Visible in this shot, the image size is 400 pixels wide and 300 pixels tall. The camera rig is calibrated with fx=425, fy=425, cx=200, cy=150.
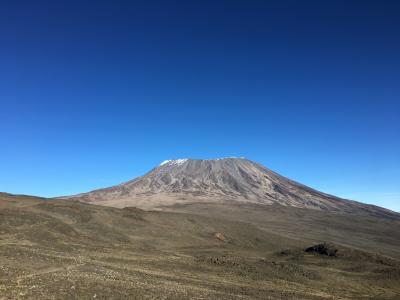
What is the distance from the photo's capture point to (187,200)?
17825 cm

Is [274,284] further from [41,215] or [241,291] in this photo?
[41,215]

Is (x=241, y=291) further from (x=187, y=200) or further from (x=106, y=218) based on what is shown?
(x=187, y=200)

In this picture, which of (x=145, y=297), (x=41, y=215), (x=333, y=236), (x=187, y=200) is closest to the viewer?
(x=145, y=297)

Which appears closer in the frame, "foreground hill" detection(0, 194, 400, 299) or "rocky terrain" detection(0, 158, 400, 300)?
"foreground hill" detection(0, 194, 400, 299)

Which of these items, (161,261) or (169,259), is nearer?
(161,261)

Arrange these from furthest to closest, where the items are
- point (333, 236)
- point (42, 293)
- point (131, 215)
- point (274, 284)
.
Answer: point (333, 236), point (131, 215), point (274, 284), point (42, 293)

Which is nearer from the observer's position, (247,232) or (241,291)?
(241,291)

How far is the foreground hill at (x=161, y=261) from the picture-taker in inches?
1189

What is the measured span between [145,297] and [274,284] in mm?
18340

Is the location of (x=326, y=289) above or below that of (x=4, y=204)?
below

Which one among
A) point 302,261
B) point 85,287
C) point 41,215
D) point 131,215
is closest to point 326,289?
point 302,261

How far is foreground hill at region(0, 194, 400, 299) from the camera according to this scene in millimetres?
30203

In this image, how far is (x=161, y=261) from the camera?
1877 inches

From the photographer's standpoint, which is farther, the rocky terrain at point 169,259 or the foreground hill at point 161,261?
the rocky terrain at point 169,259
